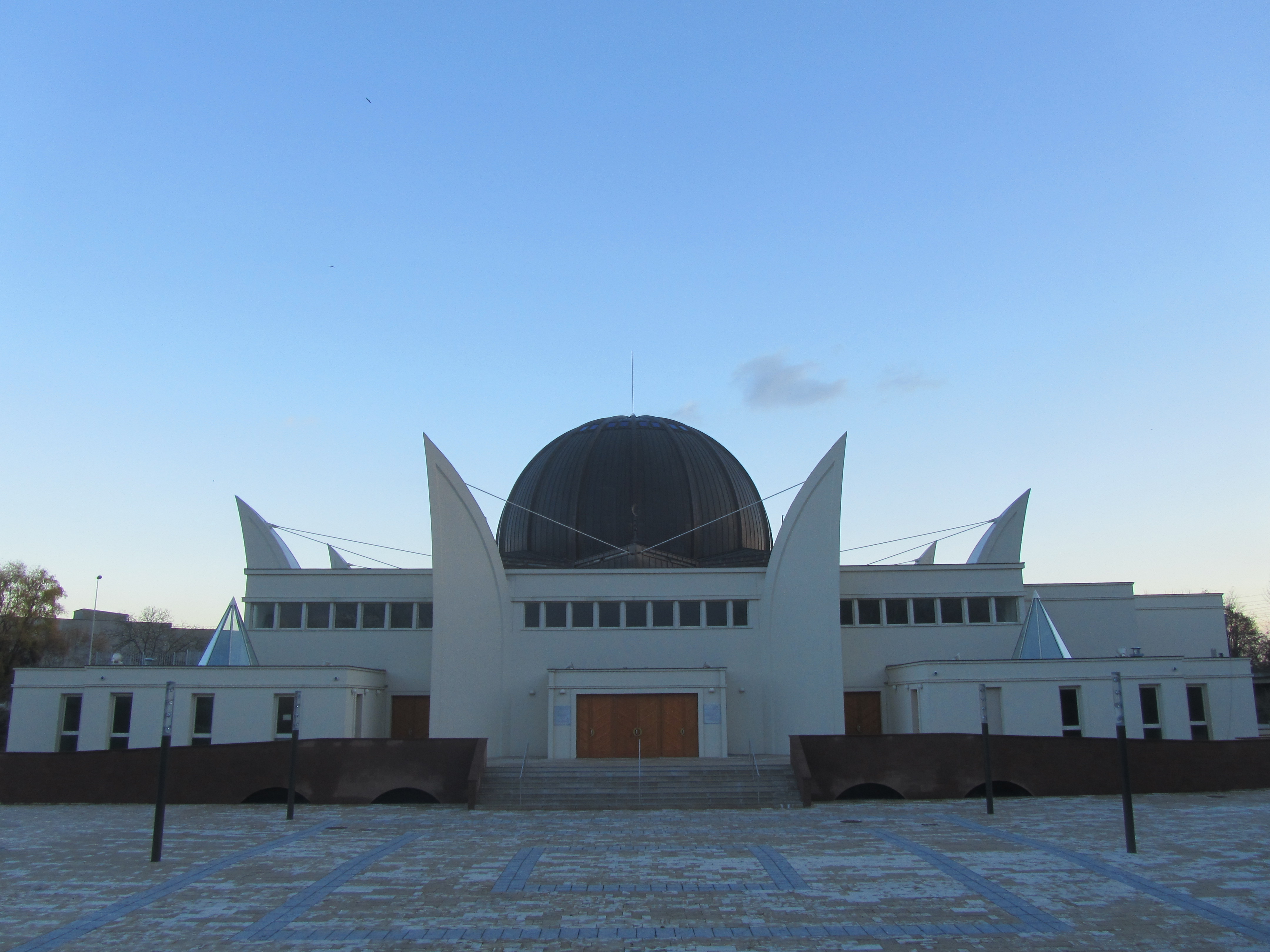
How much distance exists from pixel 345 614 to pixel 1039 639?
2245 cm

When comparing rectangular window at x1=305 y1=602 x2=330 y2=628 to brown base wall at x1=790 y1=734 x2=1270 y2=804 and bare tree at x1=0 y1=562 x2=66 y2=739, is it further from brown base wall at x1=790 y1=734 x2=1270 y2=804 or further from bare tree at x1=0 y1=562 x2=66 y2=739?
bare tree at x1=0 y1=562 x2=66 y2=739

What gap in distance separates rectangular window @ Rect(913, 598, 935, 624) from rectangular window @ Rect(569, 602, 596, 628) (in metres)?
10.7

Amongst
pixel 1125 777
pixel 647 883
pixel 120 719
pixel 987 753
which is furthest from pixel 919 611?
pixel 120 719

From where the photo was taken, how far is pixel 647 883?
13.0m

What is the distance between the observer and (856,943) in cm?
988

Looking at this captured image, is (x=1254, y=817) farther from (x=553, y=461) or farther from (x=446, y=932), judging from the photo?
(x=553, y=461)

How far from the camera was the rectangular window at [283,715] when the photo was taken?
95.6 ft

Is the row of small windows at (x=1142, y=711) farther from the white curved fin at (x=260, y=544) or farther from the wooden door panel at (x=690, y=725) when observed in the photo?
the white curved fin at (x=260, y=544)

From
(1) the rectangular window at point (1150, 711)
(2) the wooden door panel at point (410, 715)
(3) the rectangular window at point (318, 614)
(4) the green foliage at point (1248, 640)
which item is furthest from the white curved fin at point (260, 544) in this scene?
(4) the green foliage at point (1248, 640)

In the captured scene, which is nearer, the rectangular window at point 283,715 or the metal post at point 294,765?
the metal post at point 294,765

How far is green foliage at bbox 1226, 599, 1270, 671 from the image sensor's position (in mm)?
82500

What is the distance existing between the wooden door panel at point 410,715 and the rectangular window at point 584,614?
564 cm

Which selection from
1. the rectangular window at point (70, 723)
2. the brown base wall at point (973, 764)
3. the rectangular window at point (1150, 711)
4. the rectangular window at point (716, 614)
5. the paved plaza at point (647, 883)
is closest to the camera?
the paved plaza at point (647, 883)

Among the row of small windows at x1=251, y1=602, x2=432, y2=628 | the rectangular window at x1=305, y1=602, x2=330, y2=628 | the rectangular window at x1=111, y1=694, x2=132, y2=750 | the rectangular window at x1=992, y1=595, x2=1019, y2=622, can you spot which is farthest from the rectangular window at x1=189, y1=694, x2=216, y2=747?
the rectangular window at x1=992, y1=595, x2=1019, y2=622
